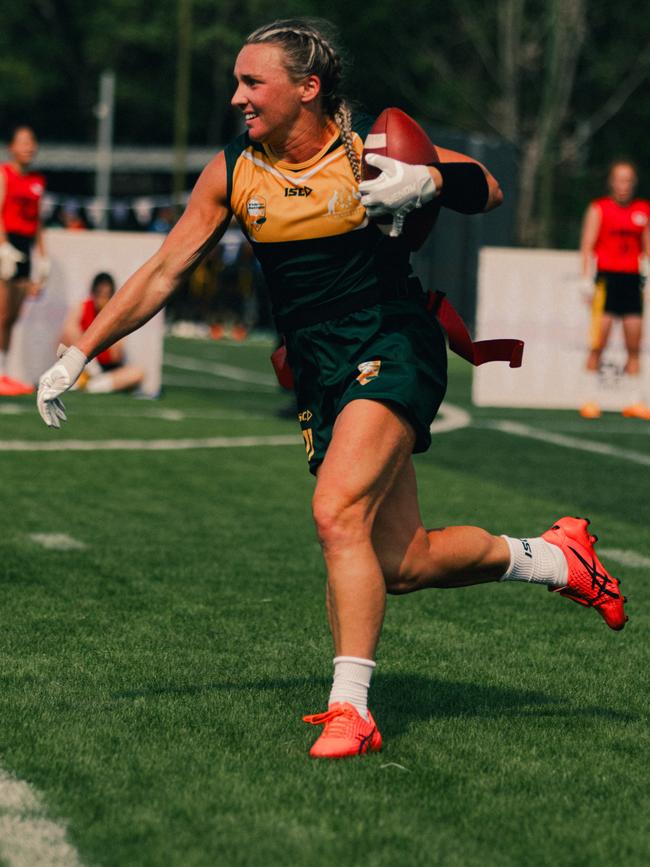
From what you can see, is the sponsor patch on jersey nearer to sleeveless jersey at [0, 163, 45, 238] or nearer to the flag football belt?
the flag football belt

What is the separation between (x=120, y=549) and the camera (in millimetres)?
7723

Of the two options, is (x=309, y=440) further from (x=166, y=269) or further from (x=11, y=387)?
(x=11, y=387)

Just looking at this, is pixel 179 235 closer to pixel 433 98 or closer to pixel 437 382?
pixel 437 382

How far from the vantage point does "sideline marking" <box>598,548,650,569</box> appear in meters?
7.72

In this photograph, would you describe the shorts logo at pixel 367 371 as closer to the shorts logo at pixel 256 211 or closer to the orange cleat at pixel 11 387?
the shorts logo at pixel 256 211

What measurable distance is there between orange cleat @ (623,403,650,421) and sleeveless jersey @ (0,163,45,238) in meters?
5.65

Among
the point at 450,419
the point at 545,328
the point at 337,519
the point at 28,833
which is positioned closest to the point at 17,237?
the point at 450,419

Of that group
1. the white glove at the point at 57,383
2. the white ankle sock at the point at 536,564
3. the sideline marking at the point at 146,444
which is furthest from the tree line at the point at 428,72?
the white glove at the point at 57,383

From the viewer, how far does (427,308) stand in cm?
477

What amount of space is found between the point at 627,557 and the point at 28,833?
15.6 feet

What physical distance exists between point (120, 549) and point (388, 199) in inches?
147

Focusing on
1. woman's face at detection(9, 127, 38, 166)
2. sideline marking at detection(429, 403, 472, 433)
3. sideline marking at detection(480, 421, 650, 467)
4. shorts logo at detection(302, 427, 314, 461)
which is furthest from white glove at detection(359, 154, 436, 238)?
woman's face at detection(9, 127, 38, 166)

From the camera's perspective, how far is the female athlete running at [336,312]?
4465mm

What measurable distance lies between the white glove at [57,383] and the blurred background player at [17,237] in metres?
10.2
